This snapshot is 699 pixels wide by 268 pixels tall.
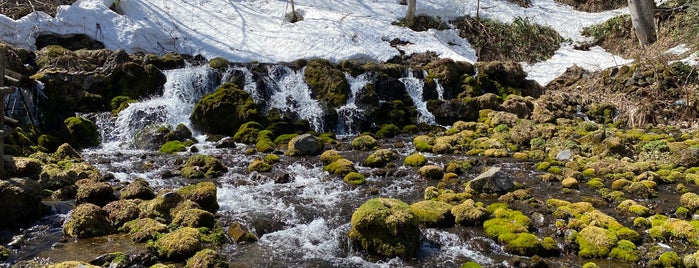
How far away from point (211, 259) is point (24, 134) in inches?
467

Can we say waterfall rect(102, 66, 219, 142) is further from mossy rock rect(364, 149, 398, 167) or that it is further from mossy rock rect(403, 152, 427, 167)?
mossy rock rect(403, 152, 427, 167)

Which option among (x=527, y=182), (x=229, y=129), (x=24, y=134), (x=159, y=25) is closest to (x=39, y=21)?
(x=159, y=25)

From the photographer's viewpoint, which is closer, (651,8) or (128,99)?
(128,99)

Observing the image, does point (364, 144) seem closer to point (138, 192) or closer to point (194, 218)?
point (138, 192)

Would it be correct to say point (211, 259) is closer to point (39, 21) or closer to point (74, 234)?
point (74, 234)

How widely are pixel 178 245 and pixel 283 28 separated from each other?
22.2m

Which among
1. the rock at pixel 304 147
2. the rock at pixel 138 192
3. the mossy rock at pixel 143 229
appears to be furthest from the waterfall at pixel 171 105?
the mossy rock at pixel 143 229

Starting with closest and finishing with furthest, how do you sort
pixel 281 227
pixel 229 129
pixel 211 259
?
pixel 211 259
pixel 281 227
pixel 229 129

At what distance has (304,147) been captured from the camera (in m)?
15.7

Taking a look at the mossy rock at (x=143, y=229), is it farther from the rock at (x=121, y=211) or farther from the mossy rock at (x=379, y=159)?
the mossy rock at (x=379, y=159)

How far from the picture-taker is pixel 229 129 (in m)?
18.8

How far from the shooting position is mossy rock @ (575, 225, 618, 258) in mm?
8117

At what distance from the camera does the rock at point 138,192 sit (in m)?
10.5

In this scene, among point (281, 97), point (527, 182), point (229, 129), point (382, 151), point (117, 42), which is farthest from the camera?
point (117, 42)
